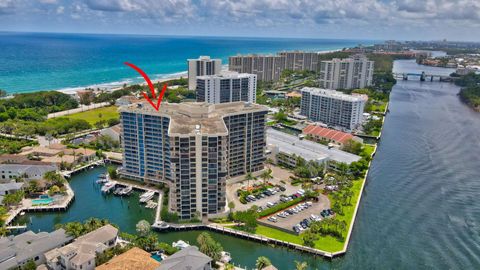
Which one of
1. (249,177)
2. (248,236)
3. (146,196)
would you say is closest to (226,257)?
(248,236)

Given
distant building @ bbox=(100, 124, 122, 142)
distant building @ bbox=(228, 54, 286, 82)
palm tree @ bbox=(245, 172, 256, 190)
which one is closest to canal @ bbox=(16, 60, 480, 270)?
distant building @ bbox=(100, 124, 122, 142)

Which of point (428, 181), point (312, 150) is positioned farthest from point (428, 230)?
point (312, 150)

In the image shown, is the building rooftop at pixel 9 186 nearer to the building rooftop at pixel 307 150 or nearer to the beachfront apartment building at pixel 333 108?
the building rooftop at pixel 307 150

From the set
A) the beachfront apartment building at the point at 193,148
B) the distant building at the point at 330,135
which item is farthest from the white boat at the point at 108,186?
the distant building at the point at 330,135

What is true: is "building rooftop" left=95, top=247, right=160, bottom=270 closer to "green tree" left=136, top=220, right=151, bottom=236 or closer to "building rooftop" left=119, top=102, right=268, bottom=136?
"green tree" left=136, top=220, right=151, bottom=236

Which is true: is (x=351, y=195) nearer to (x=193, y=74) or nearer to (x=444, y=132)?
(x=444, y=132)

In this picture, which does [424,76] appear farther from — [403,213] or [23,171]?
[23,171]
